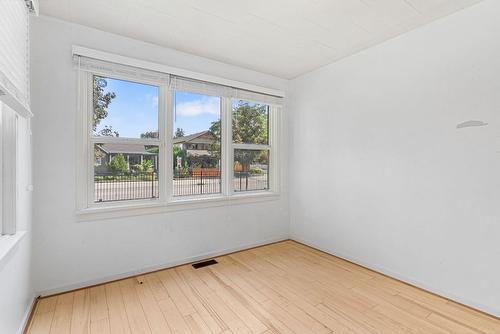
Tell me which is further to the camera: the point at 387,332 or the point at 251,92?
the point at 251,92

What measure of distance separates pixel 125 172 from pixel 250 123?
1.83m

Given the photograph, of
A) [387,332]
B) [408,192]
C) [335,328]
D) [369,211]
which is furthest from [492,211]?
[335,328]

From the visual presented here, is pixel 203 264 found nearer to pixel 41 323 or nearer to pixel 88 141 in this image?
pixel 41 323

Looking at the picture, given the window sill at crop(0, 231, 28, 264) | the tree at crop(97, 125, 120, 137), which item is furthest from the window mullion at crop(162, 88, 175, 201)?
the window sill at crop(0, 231, 28, 264)

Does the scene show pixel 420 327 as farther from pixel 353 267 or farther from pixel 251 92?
pixel 251 92

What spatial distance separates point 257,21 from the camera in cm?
Answer: 233

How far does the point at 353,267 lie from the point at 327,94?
2.24m

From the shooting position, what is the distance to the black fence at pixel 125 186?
2576 mm

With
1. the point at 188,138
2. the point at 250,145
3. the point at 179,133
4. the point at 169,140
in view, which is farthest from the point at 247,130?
the point at 169,140

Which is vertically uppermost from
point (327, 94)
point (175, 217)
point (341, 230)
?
point (327, 94)

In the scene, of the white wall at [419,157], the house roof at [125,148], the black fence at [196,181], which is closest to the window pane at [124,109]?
the house roof at [125,148]

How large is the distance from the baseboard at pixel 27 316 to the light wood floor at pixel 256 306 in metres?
0.04

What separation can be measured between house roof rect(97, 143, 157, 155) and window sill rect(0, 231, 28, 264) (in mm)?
1072

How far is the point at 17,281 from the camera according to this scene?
1757 millimetres
